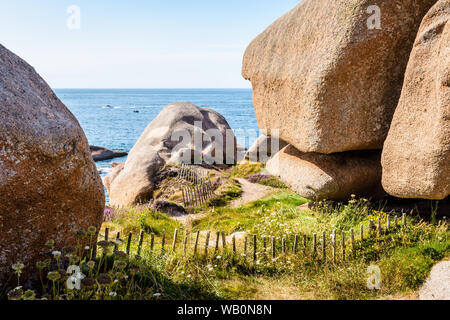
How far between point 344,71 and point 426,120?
1697mm

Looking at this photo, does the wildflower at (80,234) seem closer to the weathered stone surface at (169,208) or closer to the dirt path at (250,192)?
the weathered stone surface at (169,208)

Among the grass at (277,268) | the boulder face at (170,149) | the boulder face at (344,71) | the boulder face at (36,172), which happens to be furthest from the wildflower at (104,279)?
the boulder face at (170,149)

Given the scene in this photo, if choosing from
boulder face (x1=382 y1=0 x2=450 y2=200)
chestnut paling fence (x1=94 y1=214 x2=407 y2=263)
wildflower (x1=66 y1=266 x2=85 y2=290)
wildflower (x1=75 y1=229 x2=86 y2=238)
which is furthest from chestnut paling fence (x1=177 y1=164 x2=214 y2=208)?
wildflower (x1=66 y1=266 x2=85 y2=290)

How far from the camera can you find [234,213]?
33.2 ft

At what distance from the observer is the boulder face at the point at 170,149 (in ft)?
42.1

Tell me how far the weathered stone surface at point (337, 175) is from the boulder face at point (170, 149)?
5.86 m

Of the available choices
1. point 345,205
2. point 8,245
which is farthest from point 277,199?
point 8,245

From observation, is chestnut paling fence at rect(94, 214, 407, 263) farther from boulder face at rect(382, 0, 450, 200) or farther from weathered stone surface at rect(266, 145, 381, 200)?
weathered stone surface at rect(266, 145, 381, 200)

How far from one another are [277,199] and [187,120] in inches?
319

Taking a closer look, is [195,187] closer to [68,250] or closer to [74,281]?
[68,250]

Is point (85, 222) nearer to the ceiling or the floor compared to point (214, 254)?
nearer to the ceiling

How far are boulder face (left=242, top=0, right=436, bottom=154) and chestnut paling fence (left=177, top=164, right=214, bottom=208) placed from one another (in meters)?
4.40

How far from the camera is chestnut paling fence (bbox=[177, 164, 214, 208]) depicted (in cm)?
1162
